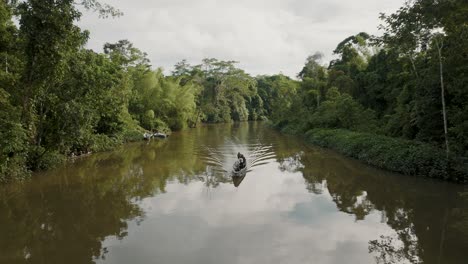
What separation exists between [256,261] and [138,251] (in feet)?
7.94

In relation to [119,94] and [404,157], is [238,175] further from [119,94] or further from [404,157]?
[119,94]

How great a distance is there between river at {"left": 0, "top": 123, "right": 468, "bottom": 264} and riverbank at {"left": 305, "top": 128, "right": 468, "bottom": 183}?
466mm

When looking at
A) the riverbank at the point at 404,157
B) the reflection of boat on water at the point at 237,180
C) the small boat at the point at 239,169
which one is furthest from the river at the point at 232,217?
the riverbank at the point at 404,157

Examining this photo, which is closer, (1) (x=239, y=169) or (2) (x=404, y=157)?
(2) (x=404, y=157)

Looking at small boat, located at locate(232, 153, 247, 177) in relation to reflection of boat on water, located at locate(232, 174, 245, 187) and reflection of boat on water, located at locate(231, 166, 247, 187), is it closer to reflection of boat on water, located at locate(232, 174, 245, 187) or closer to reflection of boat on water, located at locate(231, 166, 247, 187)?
reflection of boat on water, located at locate(231, 166, 247, 187)

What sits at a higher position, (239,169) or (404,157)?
(404,157)

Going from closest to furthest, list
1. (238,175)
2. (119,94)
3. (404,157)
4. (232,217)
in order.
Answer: (232,217)
(404,157)
(238,175)
(119,94)

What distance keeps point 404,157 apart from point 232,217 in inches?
328

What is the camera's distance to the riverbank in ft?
40.9

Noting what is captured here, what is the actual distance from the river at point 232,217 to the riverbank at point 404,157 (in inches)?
18.3

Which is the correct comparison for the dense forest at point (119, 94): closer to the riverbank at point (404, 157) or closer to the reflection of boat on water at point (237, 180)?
the riverbank at point (404, 157)

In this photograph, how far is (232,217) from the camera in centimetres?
964

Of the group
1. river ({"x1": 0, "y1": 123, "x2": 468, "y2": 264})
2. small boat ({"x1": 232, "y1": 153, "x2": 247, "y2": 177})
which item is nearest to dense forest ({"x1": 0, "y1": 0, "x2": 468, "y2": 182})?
river ({"x1": 0, "y1": 123, "x2": 468, "y2": 264})

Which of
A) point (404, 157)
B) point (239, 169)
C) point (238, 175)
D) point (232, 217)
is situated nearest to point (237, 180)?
point (238, 175)
